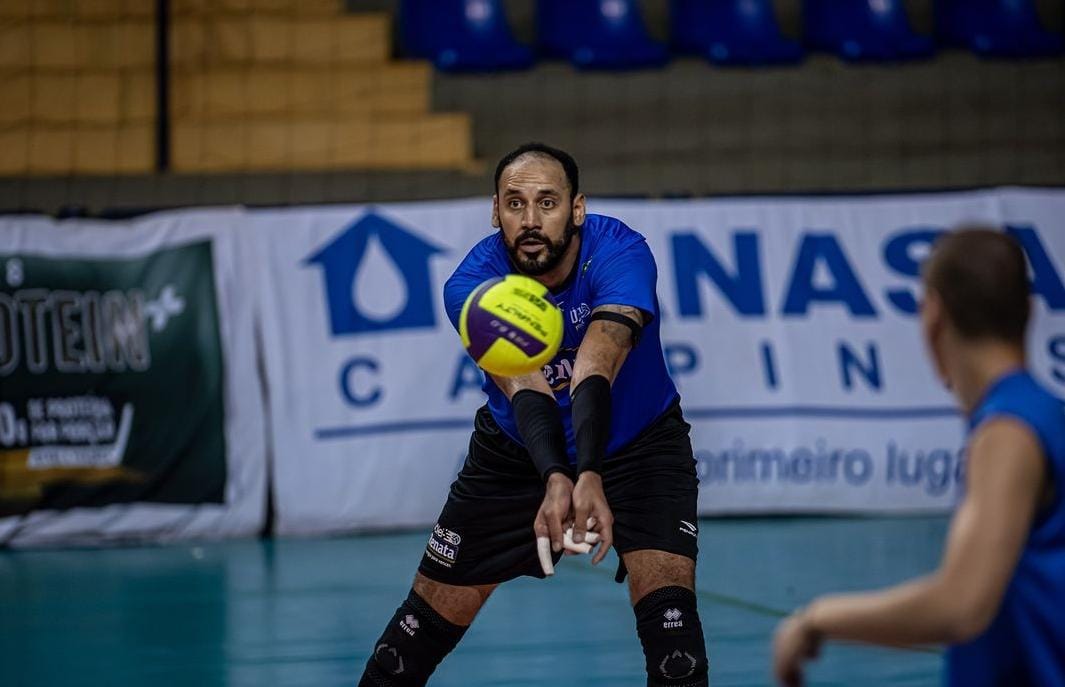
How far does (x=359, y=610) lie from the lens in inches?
333

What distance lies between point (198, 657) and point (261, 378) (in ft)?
15.1

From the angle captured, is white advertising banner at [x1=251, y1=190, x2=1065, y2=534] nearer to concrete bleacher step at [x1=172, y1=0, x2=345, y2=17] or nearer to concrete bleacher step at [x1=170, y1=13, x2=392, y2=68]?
concrete bleacher step at [x1=170, y1=13, x2=392, y2=68]

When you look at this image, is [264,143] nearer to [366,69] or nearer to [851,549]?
[366,69]

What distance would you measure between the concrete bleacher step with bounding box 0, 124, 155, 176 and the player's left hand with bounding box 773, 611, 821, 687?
1175 centimetres

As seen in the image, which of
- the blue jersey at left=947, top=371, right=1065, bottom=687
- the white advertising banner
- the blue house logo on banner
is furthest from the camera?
the blue house logo on banner

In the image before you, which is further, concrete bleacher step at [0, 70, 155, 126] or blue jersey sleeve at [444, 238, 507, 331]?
concrete bleacher step at [0, 70, 155, 126]

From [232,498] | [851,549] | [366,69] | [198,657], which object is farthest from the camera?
[366,69]

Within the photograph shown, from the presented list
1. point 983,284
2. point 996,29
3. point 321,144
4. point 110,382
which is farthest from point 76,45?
point 983,284

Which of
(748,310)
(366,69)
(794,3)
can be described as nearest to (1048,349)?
(748,310)

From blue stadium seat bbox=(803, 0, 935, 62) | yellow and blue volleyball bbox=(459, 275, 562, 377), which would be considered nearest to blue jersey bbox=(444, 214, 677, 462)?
yellow and blue volleyball bbox=(459, 275, 562, 377)

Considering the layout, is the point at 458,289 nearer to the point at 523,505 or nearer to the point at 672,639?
the point at 523,505

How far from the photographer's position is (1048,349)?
12.0 meters

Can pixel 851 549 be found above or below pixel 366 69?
below

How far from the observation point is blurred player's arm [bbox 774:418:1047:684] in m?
A: 2.69
